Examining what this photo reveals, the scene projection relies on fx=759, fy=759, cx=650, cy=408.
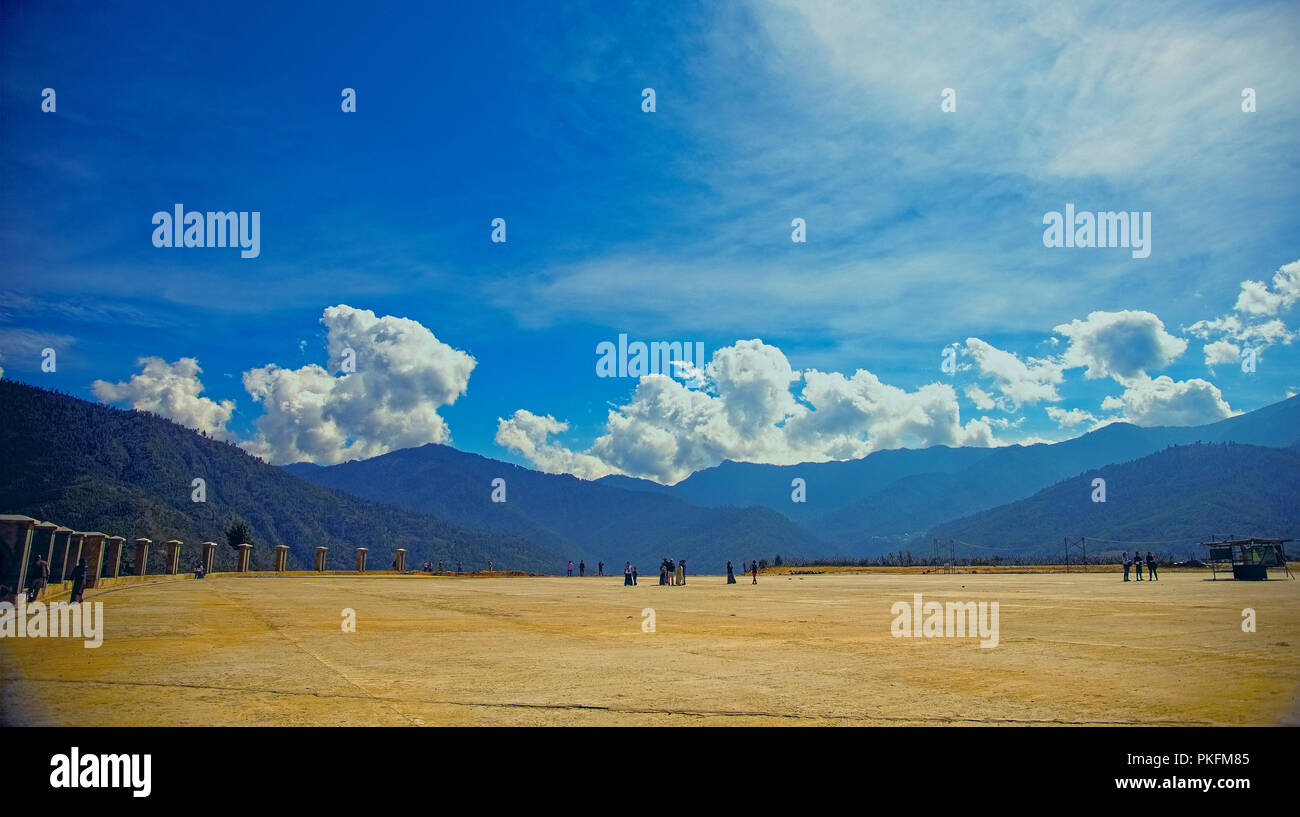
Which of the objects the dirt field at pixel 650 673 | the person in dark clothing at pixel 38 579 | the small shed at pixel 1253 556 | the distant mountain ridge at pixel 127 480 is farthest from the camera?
the distant mountain ridge at pixel 127 480

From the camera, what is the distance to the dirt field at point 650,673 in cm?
824

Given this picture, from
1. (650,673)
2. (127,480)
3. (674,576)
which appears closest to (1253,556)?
(674,576)

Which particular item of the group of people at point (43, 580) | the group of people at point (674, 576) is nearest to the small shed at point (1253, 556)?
the group of people at point (674, 576)

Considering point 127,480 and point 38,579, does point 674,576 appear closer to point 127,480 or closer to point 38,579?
point 38,579

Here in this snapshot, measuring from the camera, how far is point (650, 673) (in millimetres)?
11359

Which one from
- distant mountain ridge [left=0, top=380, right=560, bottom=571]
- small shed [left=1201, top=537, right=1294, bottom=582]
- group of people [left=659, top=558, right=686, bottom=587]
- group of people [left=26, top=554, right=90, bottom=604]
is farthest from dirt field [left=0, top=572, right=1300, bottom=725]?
distant mountain ridge [left=0, top=380, right=560, bottom=571]

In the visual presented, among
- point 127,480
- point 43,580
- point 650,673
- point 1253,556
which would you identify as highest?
point 127,480

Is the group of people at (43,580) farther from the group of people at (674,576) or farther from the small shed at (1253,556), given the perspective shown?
the small shed at (1253,556)

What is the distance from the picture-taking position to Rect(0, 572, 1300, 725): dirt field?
8242 millimetres

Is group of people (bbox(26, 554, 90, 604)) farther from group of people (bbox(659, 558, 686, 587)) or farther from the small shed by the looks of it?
the small shed

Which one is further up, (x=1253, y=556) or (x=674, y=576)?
(x=1253, y=556)
